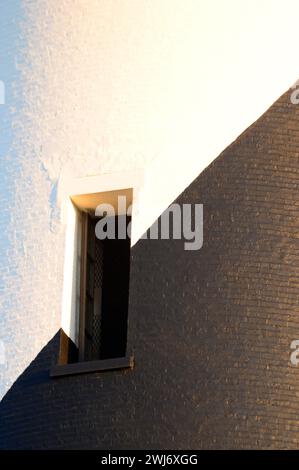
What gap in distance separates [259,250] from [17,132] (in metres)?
2.14

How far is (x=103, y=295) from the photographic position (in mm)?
11391

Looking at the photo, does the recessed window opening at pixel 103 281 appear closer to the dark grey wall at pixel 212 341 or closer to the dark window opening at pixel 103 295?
the dark window opening at pixel 103 295

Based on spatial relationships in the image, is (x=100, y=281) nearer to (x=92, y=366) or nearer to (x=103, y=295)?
(x=103, y=295)

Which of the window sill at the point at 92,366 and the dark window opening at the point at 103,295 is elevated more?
the dark window opening at the point at 103,295

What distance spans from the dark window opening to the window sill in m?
0.30

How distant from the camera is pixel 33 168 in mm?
11602

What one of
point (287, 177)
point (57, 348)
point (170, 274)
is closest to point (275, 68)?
point (287, 177)

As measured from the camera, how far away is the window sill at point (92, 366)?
1072cm

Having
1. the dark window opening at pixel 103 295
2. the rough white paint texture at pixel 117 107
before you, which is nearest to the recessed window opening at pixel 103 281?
the dark window opening at pixel 103 295

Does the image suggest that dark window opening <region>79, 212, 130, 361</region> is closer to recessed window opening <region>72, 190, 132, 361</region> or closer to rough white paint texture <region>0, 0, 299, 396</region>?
recessed window opening <region>72, 190, 132, 361</region>

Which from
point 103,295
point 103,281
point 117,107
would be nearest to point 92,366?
point 103,295

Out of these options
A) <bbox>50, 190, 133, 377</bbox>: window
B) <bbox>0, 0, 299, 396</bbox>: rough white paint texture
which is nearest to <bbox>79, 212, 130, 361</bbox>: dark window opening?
<bbox>50, 190, 133, 377</bbox>: window

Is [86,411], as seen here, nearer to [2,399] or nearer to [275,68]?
[2,399]

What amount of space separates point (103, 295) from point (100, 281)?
0.12 meters
